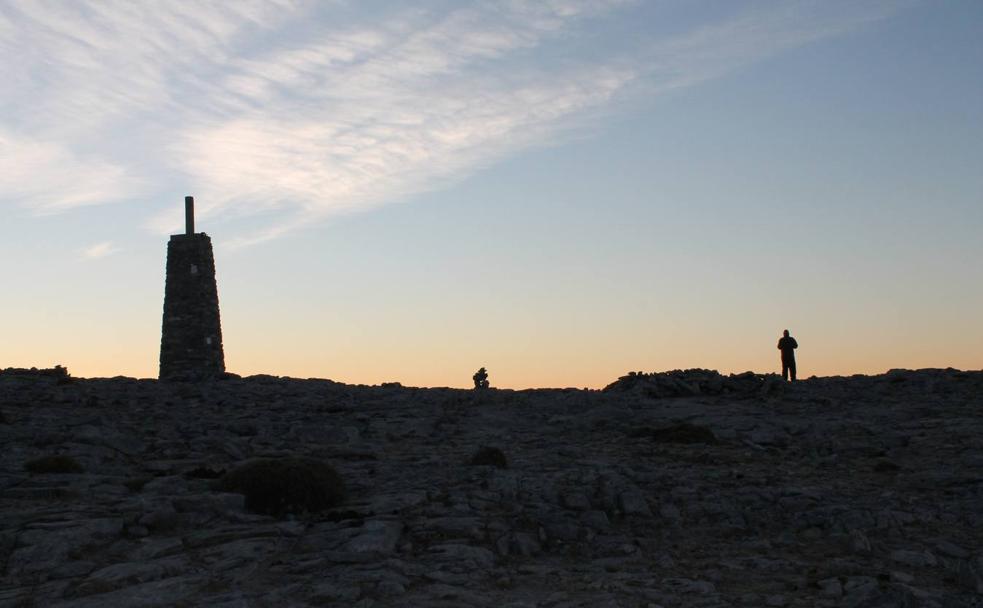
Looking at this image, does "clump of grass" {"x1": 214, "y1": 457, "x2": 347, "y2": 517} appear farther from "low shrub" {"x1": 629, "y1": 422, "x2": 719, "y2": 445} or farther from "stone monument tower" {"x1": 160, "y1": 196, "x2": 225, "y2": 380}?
"stone monument tower" {"x1": 160, "y1": 196, "x2": 225, "y2": 380}

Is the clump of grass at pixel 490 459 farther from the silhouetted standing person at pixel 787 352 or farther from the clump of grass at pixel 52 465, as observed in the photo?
the silhouetted standing person at pixel 787 352

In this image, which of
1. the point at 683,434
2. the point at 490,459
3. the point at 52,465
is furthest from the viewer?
the point at 683,434

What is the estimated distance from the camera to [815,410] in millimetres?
35125

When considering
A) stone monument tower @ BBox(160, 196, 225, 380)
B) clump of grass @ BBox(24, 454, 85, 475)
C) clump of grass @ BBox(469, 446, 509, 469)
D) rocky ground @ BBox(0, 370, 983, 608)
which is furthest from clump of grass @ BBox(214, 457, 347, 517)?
stone monument tower @ BBox(160, 196, 225, 380)

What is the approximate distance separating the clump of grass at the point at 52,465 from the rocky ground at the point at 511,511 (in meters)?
0.22

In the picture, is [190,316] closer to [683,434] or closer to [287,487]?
[683,434]

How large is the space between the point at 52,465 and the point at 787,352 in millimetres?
33453

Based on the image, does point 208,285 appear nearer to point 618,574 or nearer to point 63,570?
point 63,570

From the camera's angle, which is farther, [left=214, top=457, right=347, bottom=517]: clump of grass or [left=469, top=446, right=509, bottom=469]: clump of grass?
[left=469, top=446, right=509, bottom=469]: clump of grass

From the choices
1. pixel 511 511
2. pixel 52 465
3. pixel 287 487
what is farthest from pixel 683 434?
pixel 52 465

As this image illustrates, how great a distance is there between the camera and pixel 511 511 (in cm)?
1892

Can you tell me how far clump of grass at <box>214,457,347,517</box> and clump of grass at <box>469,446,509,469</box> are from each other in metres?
4.24

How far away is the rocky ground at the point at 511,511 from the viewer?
14.9 metres

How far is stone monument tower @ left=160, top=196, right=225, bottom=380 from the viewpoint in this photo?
47.6m
